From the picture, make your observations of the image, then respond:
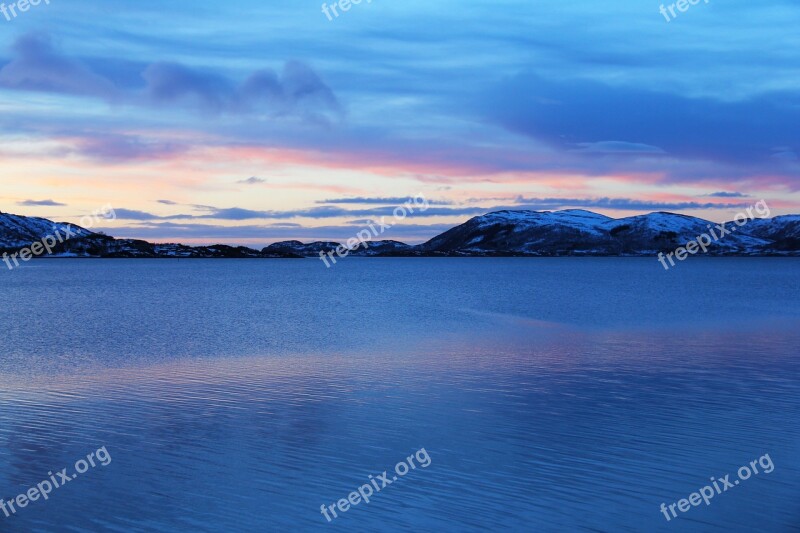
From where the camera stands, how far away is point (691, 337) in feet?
145

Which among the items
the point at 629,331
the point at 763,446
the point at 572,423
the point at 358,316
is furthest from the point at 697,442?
the point at 358,316

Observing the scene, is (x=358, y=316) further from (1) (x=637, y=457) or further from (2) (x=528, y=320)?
(1) (x=637, y=457)

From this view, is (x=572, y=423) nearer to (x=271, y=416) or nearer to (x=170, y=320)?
(x=271, y=416)

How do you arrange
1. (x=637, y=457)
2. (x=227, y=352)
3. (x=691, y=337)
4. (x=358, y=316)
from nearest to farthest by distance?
1. (x=637, y=457)
2. (x=227, y=352)
3. (x=691, y=337)
4. (x=358, y=316)

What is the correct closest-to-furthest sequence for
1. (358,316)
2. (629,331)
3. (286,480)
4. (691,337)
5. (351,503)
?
(351,503) < (286,480) < (691,337) < (629,331) < (358,316)

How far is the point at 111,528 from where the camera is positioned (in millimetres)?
13977

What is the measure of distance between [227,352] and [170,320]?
67.7ft

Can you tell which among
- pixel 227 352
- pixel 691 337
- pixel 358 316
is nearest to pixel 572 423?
pixel 227 352

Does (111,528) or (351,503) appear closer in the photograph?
(111,528)

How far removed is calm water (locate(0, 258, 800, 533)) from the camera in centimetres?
1491

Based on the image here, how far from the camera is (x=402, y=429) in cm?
2111

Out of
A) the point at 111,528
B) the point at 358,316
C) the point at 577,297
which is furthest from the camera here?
the point at 577,297

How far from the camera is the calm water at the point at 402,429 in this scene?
1491cm

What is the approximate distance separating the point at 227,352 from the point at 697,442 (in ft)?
78.2
